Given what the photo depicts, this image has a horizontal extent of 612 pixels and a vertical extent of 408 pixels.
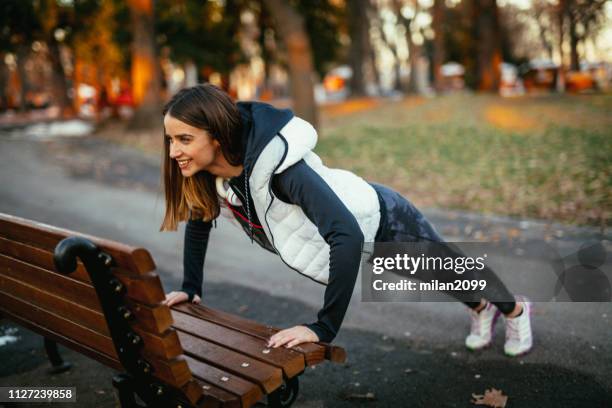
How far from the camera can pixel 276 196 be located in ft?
8.33

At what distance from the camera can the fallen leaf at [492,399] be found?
3074mm

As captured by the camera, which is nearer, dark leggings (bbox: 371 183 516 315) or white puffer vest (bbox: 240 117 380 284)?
white puffer vest (bbox: 240 117 380 284)

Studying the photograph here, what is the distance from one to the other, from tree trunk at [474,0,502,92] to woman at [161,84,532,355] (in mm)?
24969

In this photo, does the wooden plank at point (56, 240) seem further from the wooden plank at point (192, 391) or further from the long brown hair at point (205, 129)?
the long brown hair at point (205, 129)

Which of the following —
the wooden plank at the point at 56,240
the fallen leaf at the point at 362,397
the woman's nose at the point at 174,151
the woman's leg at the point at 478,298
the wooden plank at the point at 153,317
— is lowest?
the fallen leaf at the point at 362,397

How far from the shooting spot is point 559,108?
17.6m

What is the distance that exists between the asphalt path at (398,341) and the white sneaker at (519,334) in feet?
0.22

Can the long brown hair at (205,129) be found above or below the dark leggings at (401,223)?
above

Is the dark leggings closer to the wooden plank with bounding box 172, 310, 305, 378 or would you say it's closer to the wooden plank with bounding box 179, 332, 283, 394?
the wooden plank with bounding box 172, 310, 305, 378

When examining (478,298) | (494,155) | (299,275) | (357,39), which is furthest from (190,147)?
(357,39)

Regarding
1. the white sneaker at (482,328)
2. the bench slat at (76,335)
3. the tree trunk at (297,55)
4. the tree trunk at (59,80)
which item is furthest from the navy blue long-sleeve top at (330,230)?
the tree trunk at (59,80)

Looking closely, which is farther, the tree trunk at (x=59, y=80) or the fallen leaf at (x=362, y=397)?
the tree trunk at (x=59, y=80)

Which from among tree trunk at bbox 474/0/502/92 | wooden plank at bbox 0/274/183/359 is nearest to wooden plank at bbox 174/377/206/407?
wooden plank at bbox 0/274/183/359

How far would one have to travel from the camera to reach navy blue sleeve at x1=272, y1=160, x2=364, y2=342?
2.36 meters
